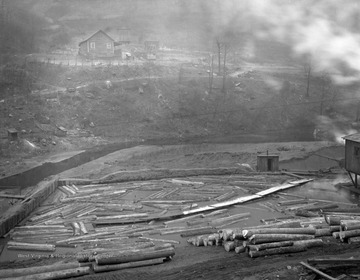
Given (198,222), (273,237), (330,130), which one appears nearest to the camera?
(273,237)

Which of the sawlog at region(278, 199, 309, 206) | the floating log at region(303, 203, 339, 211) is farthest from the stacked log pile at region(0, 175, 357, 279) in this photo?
the sawlog at region(278, 199, 309, 206)

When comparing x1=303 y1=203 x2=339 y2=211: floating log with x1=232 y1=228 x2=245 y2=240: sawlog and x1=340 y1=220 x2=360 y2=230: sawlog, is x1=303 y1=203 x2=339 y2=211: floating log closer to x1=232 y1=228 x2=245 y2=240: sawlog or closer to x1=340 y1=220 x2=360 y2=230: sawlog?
x1=340 y1=220 x2=360 y2=230: sawlog

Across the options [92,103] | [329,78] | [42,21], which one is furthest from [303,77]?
[42,21]

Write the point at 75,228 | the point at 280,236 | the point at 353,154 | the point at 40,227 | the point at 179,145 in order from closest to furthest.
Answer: the point at 280,236 < the point at 75,228 < the point at 40,227 < the point at 353,154 < the point at 179,145

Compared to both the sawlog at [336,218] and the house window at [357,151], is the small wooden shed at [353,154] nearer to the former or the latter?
the house window at [357,151]

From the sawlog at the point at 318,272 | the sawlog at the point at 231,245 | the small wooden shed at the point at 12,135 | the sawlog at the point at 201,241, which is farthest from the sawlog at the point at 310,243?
the small wooden shed at the point at 12,135

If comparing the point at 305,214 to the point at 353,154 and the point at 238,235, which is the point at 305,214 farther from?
the point at 238,235

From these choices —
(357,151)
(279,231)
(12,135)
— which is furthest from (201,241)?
(12,135)
